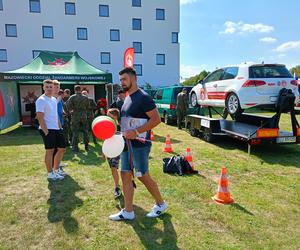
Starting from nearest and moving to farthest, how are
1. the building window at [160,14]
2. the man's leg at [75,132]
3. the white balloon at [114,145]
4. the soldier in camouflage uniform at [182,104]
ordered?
1. the white balloon at [114,145]
2. the man's leg at [75,132]
3. the soldier in camouflage uniform at [182,104]
4. the building window at [160,14]

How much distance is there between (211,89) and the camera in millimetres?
8625

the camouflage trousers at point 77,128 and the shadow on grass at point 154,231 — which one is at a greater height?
the camouflage trousers at point 77,128

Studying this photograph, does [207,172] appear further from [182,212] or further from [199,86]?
[199,86]

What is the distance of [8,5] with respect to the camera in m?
27.7

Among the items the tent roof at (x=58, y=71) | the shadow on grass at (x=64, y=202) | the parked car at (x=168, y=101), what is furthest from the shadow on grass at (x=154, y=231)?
the tent roof at (x=58, y=71)

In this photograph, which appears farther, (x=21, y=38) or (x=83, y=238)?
(x=21, y=38)

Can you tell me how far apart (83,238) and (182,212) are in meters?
1.38

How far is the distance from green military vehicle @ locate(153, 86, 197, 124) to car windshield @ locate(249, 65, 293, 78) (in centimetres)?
503

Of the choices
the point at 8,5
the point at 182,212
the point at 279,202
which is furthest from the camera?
the point at 8,5

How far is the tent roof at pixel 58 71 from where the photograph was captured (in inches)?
470

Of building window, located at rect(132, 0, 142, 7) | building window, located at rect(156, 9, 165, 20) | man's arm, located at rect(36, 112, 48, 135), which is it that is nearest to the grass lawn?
man's arm, located at rect(36, 112, 48, 135)

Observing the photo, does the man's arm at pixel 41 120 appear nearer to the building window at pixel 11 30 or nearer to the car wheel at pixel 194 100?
the car wheel at pixel 194 100

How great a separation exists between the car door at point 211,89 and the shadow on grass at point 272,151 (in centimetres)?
133

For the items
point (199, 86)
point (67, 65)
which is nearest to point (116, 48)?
point (67, 65)
